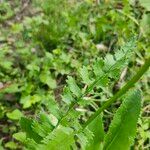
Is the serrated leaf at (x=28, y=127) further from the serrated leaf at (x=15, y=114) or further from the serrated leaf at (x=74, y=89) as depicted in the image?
the serrated leaf at (x=15, y=114)

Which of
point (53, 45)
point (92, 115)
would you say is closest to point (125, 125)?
point (92, 115)

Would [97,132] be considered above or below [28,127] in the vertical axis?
below

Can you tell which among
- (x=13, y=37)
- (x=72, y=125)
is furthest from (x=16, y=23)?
(x=72, y=125)

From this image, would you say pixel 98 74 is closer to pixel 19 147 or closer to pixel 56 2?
pixel 19 147

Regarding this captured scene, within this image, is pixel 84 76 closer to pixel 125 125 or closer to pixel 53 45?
pixel 125 125

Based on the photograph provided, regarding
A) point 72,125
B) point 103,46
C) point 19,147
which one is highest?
point 72,125

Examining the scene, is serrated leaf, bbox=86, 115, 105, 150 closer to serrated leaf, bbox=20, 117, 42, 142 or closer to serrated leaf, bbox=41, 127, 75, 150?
serrated leaf, bbox=20, 117, 42, 142

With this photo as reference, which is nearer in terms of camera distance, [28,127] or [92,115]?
[92,115]
